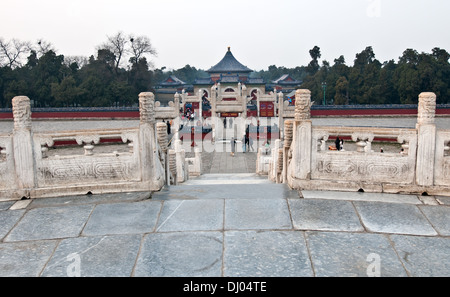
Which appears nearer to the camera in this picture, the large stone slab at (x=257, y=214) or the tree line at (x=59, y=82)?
the large stone slab at (x=257, y=214)

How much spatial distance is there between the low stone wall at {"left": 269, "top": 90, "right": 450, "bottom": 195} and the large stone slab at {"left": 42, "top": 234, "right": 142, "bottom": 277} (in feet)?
7.47

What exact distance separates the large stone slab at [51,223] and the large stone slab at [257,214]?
1.44 meters

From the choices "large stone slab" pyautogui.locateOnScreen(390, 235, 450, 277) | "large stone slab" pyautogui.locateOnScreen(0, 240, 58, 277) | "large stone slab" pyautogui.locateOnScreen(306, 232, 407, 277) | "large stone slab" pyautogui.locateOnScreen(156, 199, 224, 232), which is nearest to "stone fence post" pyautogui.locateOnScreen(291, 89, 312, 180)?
"large stone slab" pyautogui.locateOnScreen(156, 199, 224, 232)

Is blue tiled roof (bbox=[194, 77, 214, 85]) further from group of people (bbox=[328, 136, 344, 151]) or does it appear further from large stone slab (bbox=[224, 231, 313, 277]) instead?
large stone slab (bbox=[224, 231, 313, 277])

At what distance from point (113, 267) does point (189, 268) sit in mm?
570

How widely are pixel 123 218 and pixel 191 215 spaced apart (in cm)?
68

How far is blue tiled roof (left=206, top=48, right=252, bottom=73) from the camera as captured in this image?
48438 millimetres

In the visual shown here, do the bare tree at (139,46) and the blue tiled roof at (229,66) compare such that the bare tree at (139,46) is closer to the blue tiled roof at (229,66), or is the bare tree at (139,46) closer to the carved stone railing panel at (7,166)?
the blue tiled roof at (229,66)

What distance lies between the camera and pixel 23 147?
14.8ft

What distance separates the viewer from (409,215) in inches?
152

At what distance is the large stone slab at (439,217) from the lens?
3.53 meters

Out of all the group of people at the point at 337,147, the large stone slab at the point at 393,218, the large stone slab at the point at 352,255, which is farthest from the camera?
the group of people at the point at 337,147

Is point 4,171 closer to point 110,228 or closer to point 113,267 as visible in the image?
point 110,228

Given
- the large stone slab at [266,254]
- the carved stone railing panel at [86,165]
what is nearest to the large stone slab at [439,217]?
the large stone slab at [266,254]
